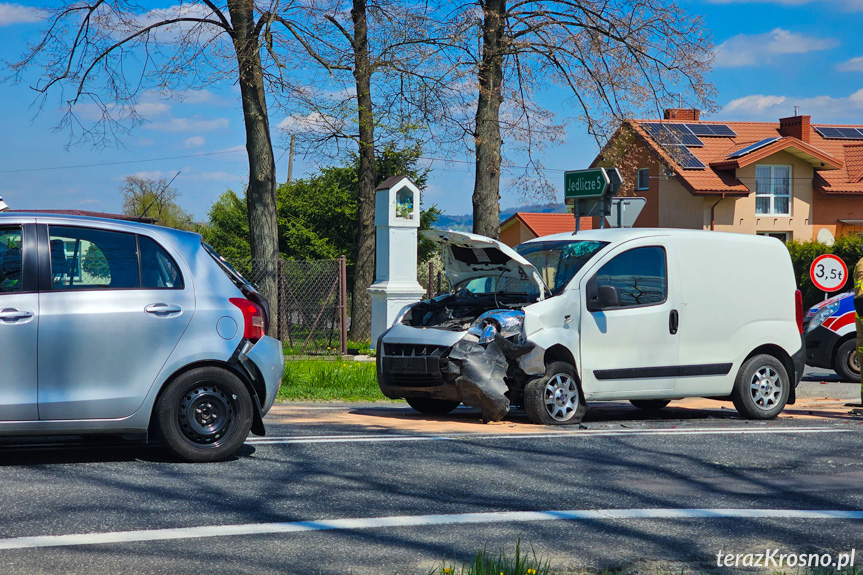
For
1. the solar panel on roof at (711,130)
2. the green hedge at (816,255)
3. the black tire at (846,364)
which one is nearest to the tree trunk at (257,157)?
the black tire at (846,364)

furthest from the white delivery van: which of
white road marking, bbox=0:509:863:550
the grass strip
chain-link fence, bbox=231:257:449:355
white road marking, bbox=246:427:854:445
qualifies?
chain-link fence, bbox=231:257:449:355

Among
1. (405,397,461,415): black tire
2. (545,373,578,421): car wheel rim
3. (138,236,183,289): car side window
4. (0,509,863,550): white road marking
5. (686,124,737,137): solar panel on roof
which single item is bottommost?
(0,509,863,550): white road marking

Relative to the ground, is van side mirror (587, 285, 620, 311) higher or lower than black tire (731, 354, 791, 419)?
higher

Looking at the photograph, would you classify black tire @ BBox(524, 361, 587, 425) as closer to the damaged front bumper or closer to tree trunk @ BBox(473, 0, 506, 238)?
the damaged front bumper

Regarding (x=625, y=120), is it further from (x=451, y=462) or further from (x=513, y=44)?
(x=451, y=462)

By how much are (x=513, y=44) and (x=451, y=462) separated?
45.7ft

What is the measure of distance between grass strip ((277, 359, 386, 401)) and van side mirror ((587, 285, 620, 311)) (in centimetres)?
366

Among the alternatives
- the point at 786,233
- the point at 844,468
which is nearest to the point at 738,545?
the point at 844,468

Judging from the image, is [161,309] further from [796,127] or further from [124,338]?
[796,127]

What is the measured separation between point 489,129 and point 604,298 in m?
10.8

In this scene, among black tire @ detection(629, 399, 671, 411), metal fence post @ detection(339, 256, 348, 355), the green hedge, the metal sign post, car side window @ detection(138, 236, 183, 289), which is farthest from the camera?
the green hedge

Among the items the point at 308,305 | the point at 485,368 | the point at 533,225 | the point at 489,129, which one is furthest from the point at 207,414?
the point at 533,225

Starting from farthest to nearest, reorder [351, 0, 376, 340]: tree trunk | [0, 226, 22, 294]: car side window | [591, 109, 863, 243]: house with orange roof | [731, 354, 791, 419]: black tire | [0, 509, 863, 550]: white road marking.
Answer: [591, 109, 863, 243]: house with orange roof → [351, 0, 376, 340]: tree trunk → [731, 354, 791, 419]: black tire → [0, 226, 22, 294]: car side window → [0, 509, 863, 550]: white road marking

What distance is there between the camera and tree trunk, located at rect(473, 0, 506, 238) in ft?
63.0
